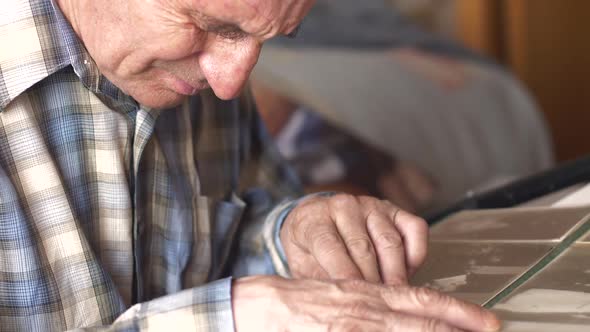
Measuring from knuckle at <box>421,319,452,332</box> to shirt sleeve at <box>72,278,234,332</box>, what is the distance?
6.5 inches

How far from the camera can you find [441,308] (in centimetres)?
82

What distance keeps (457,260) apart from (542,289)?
0.48ft

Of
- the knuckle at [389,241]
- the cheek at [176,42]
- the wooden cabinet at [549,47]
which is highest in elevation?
the cheek at [176,42]

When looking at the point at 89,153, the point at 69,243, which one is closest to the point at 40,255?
the point at 69,243

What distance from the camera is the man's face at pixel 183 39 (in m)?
0.92

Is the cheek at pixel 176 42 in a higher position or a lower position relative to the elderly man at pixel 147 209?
higher

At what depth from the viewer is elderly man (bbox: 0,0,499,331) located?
2.77 ft

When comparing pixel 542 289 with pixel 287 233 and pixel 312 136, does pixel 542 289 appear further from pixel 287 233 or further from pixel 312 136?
pixel 312 136

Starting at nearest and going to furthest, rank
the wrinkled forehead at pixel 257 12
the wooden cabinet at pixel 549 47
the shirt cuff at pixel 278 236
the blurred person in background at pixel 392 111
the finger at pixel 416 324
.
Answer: the finger at pixel 416 324 < the wrinkled forehead at pixel 257 12 < the shirt cuff at pixel 278 236 < the blurred person in background at pixel 392 111 < the wooden cabinet at pixel 549 47

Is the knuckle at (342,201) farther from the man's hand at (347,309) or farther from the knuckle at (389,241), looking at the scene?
the man's hand at (347,309)

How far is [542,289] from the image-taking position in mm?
893

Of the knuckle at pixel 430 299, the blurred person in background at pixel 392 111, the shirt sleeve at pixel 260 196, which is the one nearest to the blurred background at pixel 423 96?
the blurred person in background at pixel 392 111

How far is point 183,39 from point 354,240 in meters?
0.28

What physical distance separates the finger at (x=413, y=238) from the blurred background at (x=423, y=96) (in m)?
1.44
